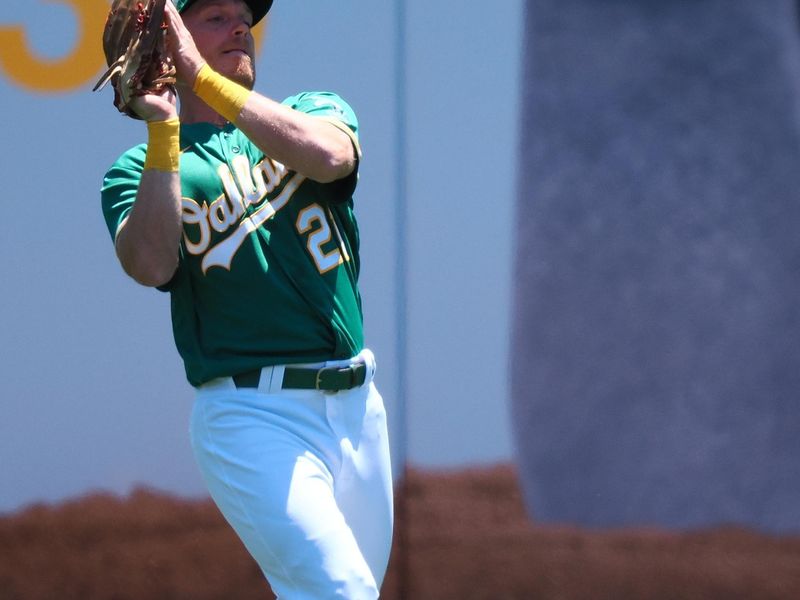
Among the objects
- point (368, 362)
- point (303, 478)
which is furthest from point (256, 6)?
point (303, 478)

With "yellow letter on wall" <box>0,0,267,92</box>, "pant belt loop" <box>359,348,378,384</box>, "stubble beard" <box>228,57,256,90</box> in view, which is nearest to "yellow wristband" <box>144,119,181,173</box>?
"stubble beard" <box>228,57,256,90</box>

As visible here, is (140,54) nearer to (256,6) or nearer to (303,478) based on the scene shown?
(256,6)

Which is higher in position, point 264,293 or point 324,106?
point 324,106

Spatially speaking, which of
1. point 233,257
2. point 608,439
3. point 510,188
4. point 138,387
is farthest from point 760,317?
point 233,257

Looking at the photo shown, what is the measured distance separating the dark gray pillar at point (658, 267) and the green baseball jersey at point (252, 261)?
1.66 metres

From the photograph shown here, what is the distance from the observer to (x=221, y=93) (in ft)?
8.45

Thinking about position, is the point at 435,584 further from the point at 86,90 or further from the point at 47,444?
the point at 86,90

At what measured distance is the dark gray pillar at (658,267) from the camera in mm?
4344

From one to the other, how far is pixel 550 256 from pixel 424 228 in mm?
401

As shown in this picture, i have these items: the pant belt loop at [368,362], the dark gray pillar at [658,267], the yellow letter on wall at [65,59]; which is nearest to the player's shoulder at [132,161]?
the pant belt loop at [368,362]

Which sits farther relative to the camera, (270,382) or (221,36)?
(221,36)

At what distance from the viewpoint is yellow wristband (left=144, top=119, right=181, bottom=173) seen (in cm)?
258

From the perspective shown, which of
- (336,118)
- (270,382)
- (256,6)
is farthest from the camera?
(256,6)

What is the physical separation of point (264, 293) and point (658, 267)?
197 cm
